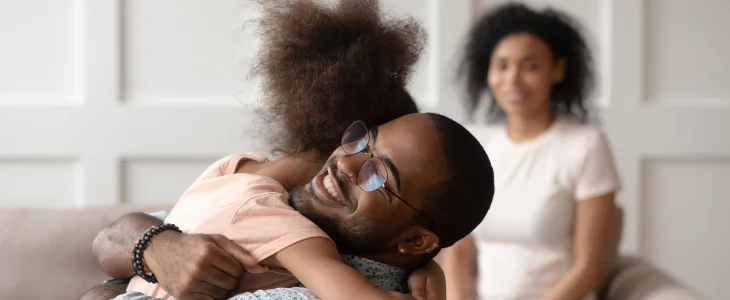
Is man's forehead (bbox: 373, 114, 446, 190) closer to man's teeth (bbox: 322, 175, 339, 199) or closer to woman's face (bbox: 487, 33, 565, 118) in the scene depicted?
man's teeth (bbox: 322, 175, 339, 199)

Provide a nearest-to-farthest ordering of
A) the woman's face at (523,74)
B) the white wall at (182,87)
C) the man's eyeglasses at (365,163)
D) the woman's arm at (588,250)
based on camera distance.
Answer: the man's eyeglasses at (365,163)
the woman's arm at (588,250)
the woman's face at (523,74)
the white wall at (182,87)

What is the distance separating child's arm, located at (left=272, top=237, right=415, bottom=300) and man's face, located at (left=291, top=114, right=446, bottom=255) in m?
0.06

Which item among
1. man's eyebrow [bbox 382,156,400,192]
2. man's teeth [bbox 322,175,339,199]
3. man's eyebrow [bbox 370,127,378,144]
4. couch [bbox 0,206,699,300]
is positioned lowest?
couch [bbox 0,206,699,300]

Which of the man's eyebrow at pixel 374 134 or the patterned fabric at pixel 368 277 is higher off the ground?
the man's eyebrow at pixel 374 134

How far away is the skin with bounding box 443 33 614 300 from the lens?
2297 mm

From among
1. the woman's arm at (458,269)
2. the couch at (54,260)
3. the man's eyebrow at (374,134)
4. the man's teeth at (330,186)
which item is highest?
the man's eyebrow at (374,134)

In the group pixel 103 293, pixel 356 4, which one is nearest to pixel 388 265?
pixel 356 4

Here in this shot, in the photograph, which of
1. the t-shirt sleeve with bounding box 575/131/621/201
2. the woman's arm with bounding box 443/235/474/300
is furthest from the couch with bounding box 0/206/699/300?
the woman's arm with bounding box 443/235/474/300

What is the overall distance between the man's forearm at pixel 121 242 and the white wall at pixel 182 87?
5.16 feet

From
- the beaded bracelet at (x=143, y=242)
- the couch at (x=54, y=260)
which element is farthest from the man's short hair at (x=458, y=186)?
the couch at (x=54, y=260)

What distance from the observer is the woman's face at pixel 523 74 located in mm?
2426

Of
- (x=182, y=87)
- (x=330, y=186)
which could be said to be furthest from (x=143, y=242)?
(x=182, y=87)

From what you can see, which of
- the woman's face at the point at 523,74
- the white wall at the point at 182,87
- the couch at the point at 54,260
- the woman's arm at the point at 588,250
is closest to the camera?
the couch at the point at 54,260

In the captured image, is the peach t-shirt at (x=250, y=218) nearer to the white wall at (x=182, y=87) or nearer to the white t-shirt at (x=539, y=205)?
the white t-shirt at (x=539, y=205)
